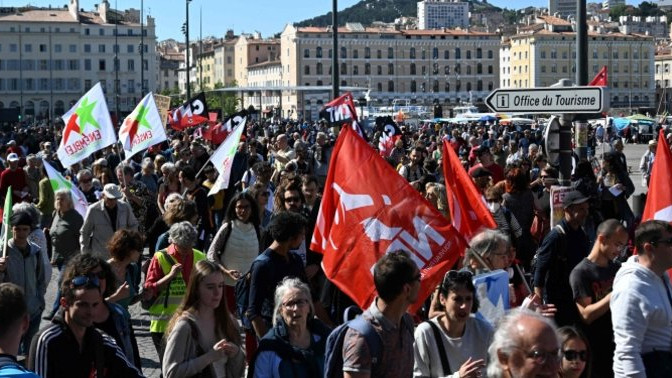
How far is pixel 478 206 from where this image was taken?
22.6 ft

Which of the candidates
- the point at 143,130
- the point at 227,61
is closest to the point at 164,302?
the point at 143,130

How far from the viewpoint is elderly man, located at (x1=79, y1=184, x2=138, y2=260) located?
32.4 feet

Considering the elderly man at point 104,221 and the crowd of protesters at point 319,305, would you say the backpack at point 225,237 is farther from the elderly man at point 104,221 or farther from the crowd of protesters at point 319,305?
the elderly man at point 104,221

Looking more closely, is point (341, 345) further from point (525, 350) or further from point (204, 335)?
point (525, 350)

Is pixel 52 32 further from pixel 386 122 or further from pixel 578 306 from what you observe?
pixel 578 306

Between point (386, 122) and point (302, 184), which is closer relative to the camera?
point (302, 184)

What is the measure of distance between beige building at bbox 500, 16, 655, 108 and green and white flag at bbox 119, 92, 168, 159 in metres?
128

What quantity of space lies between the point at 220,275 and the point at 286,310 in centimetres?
56

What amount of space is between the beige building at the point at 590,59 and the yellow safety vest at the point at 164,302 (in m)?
136

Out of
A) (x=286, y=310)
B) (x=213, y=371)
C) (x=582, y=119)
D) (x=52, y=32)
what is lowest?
(x=213, y=371)

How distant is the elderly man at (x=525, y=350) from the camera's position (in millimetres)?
3469

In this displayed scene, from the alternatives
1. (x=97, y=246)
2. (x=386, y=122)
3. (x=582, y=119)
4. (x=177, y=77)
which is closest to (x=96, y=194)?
(x=97, y=246)

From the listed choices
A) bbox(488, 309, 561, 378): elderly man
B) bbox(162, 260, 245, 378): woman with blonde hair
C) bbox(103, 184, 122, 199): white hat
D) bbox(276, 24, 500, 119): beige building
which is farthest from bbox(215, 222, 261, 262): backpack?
bbox(276, 24, 500, 119): beige building

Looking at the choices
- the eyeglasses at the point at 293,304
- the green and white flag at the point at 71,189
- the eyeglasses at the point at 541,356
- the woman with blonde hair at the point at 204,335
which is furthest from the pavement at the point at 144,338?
the eyeglasses at the point at 541,356
